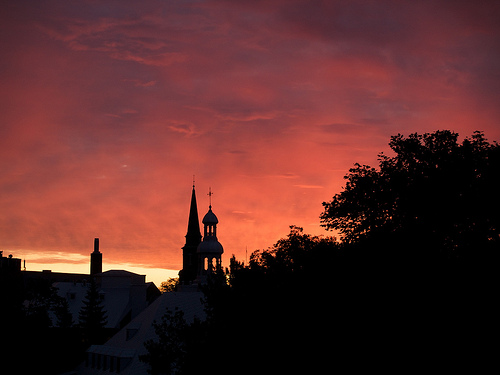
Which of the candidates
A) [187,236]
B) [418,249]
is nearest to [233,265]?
[418,249]

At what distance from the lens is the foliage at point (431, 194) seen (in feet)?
148

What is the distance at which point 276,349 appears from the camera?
33.0 metres

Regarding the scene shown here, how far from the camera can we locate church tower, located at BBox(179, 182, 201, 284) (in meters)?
166

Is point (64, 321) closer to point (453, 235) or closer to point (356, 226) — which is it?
point (356, 226)

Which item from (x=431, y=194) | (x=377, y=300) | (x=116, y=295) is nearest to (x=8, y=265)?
(x=116, y=295)

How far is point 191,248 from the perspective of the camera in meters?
170

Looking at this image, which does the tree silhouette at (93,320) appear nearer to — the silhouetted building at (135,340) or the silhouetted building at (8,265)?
the silhouetted building at (8,265)

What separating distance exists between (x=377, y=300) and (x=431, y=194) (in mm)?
17254

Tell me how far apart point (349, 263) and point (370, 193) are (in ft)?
54.8

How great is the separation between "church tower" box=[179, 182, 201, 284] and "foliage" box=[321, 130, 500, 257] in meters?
117

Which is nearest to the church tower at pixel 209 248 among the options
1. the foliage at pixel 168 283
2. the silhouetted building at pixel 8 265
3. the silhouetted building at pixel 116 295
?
the silhouetted building at pixel 116 295

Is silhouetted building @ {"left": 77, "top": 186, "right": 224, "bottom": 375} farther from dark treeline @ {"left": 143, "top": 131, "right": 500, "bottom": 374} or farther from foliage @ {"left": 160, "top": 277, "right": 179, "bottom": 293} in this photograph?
foliage @ {"left": 160, "top": 277, "right": 179, "bottom": 293}

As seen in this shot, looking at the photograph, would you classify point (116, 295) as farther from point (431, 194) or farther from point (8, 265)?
point (431, 194)

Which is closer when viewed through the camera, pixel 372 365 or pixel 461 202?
pixel 372 365
